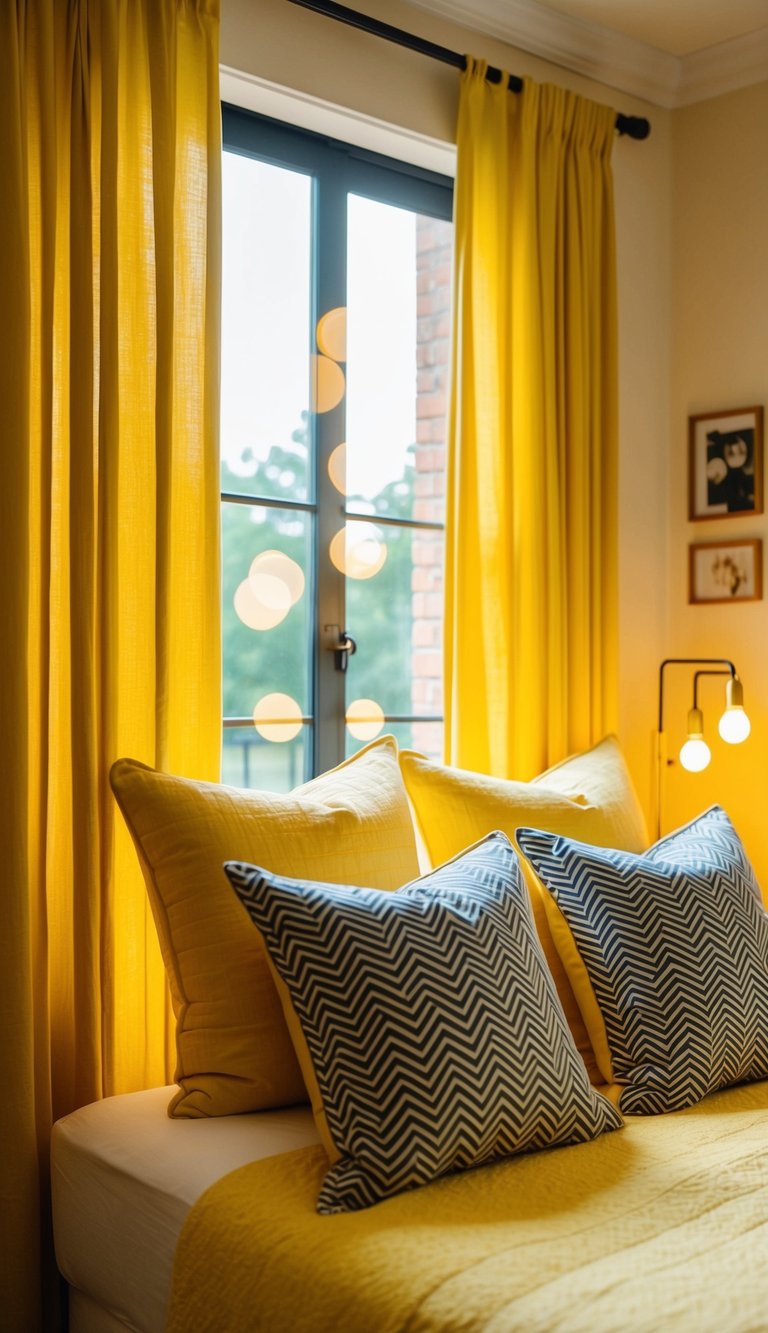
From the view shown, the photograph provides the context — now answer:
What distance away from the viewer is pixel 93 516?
212cm

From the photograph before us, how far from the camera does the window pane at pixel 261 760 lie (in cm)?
265

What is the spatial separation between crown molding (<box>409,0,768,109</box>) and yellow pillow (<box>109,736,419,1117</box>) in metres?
1.88

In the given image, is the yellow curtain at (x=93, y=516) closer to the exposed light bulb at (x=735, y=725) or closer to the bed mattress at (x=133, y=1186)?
the bed mattress at (x=133, y=1186)

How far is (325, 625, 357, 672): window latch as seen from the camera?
2812 millimetres

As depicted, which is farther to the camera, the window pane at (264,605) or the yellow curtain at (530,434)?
the yellow curtain at (530,434)

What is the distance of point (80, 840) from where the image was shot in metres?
2.09

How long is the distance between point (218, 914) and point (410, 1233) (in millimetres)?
591

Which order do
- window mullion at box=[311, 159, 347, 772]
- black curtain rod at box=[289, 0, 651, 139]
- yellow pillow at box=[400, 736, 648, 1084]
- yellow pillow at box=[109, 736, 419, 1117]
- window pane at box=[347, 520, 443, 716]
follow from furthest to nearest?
window pane at box=[347, 520, 443, 716], window mullion at box=[311, 159, 347, 772], black curtain rod at box=[289, 0, 651, 139], yellow pillow at box=[400, 736, 648, 1084], yellow pillow at box=[109, 736, 419, 1117]

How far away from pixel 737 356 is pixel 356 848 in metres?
1.83

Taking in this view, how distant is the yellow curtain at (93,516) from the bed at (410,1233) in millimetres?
187

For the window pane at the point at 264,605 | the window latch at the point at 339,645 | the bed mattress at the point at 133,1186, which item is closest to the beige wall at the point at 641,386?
the window latch at the point at 339,645

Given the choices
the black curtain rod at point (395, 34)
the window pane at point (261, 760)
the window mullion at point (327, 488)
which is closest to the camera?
the black curtain rod at point (395, 34)

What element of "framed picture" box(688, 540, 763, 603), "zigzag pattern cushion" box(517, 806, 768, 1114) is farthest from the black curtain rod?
"zigzag pattern cushion" box(517, 806, 768, 1114)

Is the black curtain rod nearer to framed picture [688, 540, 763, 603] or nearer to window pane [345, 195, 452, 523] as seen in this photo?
window pane [345, 195, 452, 523]
